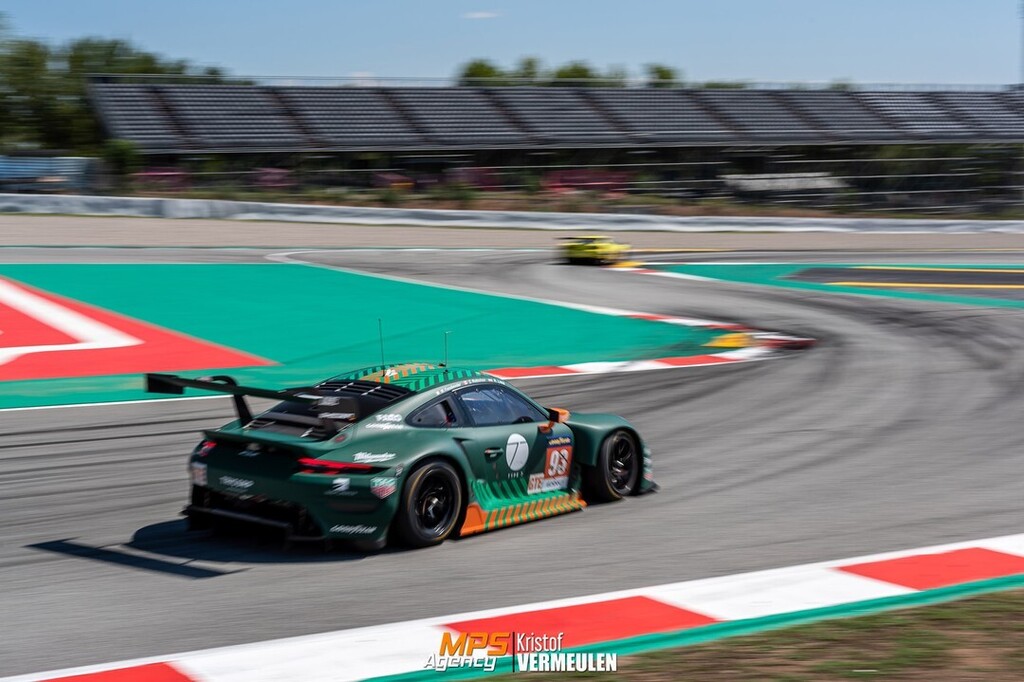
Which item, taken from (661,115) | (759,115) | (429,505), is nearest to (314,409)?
(429,505)

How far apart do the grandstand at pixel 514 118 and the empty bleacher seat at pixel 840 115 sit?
0.08 metres

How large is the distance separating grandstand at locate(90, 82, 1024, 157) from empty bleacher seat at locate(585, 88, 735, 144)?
6cm

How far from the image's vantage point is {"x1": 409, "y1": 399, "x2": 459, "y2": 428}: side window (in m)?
7.06

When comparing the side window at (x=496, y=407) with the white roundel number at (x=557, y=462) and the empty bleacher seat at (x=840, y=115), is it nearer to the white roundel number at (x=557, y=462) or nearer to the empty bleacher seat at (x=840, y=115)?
the white roundel number at (x=557, y=462)

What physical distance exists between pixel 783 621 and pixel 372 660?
199cm

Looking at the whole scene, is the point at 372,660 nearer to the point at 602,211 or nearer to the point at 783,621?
the point at 783,621

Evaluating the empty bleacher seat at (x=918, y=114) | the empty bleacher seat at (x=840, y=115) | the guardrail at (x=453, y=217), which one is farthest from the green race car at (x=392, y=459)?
the empty bleacher seat at (x=918, y=114)

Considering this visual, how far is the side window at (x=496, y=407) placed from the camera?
7.47 m

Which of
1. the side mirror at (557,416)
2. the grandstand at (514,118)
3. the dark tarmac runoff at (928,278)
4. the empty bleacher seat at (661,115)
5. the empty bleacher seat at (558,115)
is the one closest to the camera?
the side mirror at (557,416)

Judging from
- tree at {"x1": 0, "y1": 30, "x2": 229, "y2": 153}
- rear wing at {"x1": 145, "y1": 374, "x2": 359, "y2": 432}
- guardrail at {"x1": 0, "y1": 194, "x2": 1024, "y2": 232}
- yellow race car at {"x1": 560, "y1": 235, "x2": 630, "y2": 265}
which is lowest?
rear wing at {"x1": 145, "y1": 374, "x2": 359, "y2": 432}

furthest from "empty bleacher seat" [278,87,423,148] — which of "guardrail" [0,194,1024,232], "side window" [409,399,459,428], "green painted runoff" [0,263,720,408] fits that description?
"side window" [409,399,459,428]

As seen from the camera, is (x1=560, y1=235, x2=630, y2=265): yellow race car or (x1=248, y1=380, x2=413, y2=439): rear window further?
(x1=560, y1=235, x2=630, y2=265): yellow race car

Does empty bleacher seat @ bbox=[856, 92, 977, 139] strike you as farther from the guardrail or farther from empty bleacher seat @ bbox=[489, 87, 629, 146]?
empty bleacher seat @ bbox=[489, 87, 629, 146]

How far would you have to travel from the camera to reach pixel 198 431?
1046 centimetres
